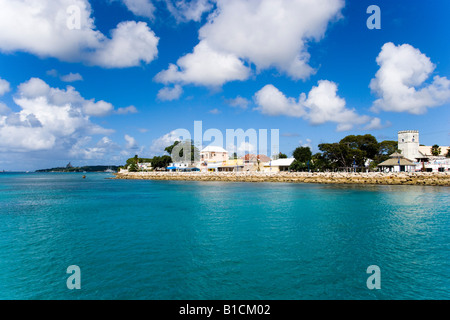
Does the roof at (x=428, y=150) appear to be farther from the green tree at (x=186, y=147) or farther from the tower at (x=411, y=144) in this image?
the green tree at (x=186, y=147)

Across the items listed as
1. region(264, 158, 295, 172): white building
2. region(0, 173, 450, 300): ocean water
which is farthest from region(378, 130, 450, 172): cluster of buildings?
region(0, 173, 450, 300): ocean water

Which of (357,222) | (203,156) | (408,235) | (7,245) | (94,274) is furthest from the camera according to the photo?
(203,156)

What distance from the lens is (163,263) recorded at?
11.6m

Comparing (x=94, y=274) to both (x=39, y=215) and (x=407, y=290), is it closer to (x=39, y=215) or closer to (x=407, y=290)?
(x=407, y=290)

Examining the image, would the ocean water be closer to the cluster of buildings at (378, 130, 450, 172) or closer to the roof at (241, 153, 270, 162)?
the cluster of buildings at (378, 130, 450, 172)

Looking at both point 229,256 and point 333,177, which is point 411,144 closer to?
point 333,177

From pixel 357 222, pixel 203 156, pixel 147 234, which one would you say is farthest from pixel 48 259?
pixel 203 156

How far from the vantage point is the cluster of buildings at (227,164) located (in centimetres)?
8338

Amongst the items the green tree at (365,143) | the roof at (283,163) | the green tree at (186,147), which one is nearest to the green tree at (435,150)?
the green tree at (365,143)

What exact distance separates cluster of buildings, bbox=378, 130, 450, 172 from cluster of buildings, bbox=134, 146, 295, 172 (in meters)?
26.7

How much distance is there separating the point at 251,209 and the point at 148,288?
54.8 feet

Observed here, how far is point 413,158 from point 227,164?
177 ft

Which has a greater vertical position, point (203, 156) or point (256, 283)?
point (203, 156)

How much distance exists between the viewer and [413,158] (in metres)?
71.9
